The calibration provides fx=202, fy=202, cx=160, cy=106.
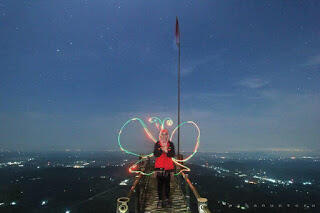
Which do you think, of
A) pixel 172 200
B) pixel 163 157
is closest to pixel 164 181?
pixel 163 157

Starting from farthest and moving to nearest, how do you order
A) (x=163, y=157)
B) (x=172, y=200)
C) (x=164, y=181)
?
1. (x=172, y=200)
2. (x=164, y=181)
3. (x=163, y=157)

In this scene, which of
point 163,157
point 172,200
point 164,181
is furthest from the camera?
point 172,200

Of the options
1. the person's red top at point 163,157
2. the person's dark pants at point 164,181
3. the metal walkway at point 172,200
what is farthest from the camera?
the metal walkway at point 172,200

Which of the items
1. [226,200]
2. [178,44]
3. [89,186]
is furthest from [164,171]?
[89,186]

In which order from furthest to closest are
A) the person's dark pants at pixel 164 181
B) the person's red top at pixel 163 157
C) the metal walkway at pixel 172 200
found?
the metal walkway at pixel 172 200, the person's dark pants at pixel 164 181, the person's red top at pixel 163 157

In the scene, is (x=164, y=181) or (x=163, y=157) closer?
(x=163, y=157)

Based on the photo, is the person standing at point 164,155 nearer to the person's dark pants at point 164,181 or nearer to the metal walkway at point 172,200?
the person's dark pants at point 164,181

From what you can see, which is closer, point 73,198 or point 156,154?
point 156,154

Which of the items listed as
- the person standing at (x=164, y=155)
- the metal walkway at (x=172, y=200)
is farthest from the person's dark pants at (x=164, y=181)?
the metal walkway at (x=172, y=200)

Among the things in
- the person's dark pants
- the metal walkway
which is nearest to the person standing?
the person's dark pants

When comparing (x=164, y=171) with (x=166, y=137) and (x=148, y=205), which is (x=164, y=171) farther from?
(x=148, y=205)

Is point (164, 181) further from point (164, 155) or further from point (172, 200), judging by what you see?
point (172, 200)
